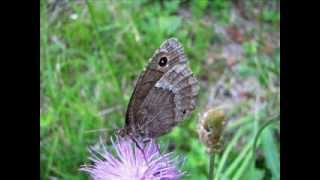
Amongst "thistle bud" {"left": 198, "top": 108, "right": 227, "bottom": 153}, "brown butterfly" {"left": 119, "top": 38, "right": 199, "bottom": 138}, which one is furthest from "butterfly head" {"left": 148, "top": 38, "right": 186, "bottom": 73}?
"thistle bud" {"left": 198, "top": 108, "right": 227, "bottom": 153}

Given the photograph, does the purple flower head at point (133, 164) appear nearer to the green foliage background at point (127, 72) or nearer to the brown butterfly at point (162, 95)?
the brown butterfly at point (162, 95)

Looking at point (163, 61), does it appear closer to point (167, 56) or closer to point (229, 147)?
point (167, 56)

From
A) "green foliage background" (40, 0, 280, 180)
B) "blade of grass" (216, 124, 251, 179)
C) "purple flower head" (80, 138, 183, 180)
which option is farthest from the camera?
"green foliage background" (40, 0, 280, 180)

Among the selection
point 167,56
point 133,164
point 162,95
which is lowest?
point 133,164

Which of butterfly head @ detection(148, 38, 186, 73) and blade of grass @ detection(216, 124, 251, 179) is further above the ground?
butterfly head @ detection(148, 38, 186, 73)

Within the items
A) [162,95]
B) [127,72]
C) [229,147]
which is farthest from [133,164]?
[127,72]

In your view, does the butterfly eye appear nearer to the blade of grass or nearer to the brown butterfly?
the brown butterfly
